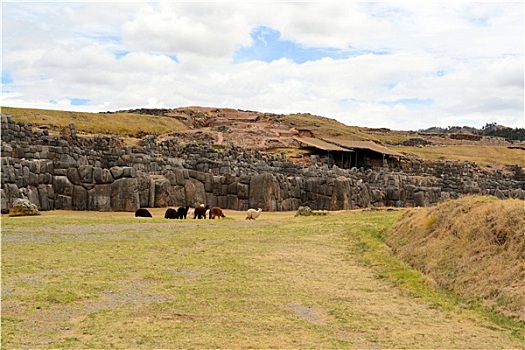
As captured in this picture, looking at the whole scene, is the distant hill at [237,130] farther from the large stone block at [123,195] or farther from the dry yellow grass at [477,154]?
the large stone block at [123,195]

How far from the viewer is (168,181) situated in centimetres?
3002

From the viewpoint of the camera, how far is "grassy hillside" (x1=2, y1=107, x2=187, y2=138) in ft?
232

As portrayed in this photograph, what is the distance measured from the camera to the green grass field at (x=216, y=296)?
7.86m

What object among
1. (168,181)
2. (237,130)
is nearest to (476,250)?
(168,181)

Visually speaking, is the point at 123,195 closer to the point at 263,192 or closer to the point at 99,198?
the point at 99,198

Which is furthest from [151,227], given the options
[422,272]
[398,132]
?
[398,132]

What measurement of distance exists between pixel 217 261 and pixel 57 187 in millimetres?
15475

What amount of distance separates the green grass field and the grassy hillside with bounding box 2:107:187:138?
51598mm

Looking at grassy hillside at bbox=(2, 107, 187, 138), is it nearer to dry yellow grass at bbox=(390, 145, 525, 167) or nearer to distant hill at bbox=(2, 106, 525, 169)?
distant hill at bbox=(2, 106, 525, 169)

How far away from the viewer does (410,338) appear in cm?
825

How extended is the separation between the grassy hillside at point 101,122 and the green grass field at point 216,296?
51.6m

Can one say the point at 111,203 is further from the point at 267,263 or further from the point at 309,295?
the point at 309,295

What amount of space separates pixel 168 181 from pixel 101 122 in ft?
174

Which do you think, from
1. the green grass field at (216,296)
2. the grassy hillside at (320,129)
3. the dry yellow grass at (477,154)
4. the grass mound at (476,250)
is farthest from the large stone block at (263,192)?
the grassy hillside at (320,129)
